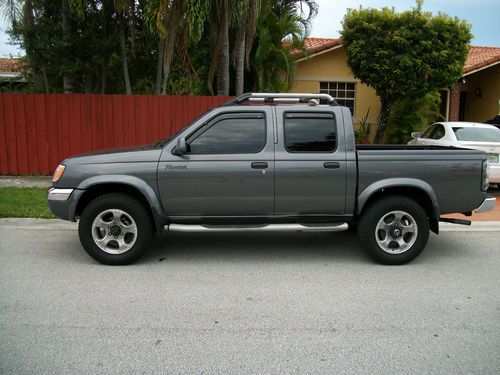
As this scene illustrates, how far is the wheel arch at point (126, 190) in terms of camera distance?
17.4 feet

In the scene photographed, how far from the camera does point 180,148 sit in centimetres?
530

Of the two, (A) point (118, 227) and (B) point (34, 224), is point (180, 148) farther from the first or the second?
(B) point (34, 224)

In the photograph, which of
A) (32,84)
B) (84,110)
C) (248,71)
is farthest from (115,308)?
(32,84)

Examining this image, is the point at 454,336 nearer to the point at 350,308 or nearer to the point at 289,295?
the point at 350,308

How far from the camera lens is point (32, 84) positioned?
53.2 ft

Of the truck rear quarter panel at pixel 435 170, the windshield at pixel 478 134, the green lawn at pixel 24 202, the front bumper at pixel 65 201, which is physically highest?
the windshield at pixel 478 134

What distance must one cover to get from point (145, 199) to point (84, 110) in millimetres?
6846

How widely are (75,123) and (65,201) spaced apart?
665 centimetres

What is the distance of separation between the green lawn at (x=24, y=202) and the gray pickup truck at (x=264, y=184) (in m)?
2.79

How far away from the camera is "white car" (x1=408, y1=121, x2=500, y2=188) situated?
9836 mm

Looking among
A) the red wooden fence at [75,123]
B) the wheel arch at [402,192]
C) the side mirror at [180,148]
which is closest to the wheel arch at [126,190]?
the side mirror at [180,148]

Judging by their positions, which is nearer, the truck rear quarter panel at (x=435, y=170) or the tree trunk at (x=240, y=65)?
the truck rear quarter panel at (x=435, y=170)

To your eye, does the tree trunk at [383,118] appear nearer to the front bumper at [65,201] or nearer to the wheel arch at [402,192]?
the wheel arch at [402,192]

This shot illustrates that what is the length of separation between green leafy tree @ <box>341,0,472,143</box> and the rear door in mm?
7637
